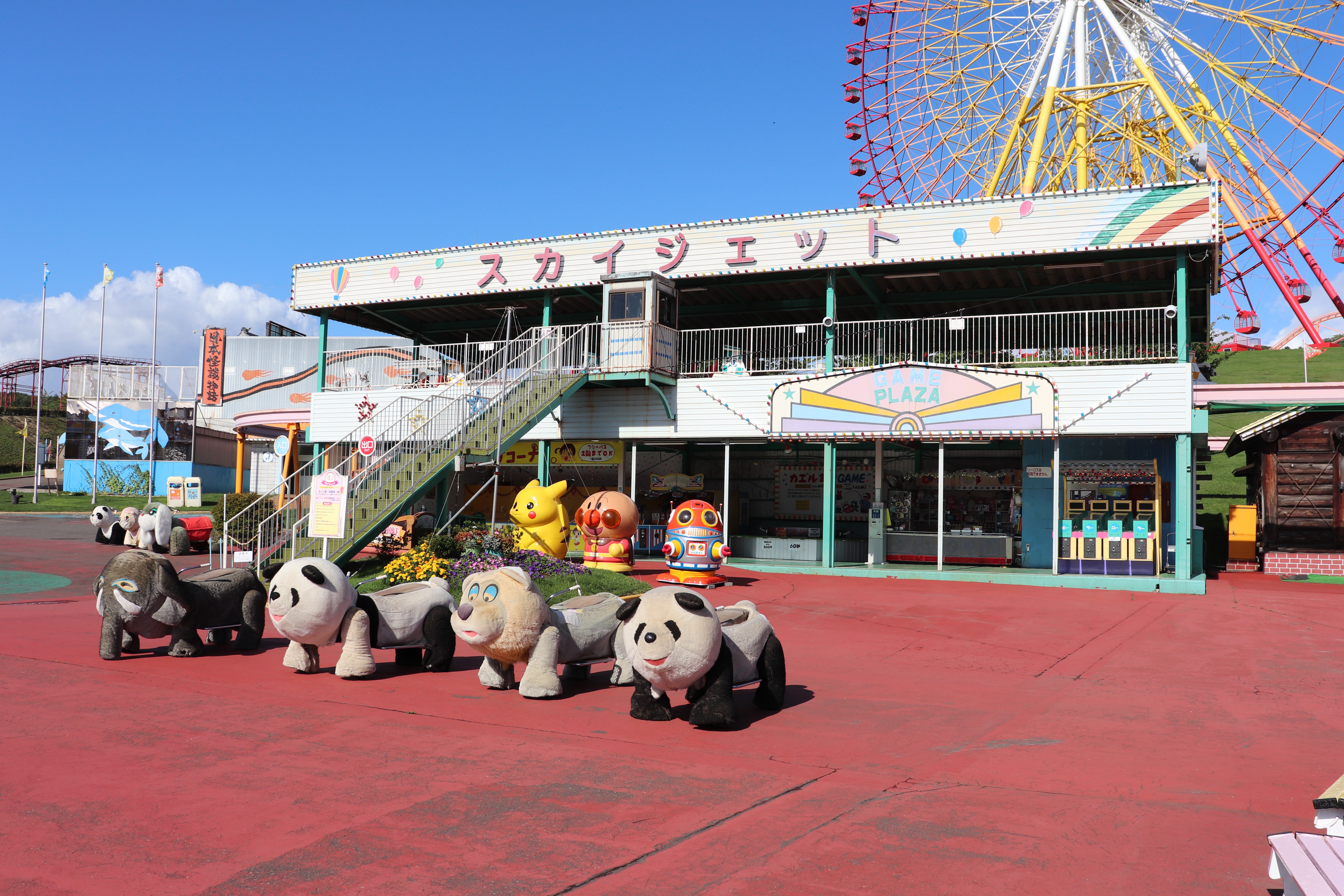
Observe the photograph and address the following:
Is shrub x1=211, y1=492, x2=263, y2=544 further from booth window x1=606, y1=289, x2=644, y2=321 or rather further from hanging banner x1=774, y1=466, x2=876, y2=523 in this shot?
hanging banner x1=774, y1=466, x2=876, y2=523

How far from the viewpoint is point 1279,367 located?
42.2 m

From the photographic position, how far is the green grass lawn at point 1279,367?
3916cm

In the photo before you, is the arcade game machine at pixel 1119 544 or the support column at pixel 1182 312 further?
the arcade game machine at pixel 1119 544

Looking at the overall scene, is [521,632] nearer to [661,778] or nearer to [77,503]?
[661,778]

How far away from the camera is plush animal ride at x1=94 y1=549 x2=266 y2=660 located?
33.1 ft

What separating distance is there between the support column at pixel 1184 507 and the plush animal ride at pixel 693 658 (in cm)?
1262

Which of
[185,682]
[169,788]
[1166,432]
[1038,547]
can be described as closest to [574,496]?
[1038,547]

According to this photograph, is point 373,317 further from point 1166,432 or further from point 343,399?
point 1166,432

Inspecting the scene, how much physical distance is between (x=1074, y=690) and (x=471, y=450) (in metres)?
11.6

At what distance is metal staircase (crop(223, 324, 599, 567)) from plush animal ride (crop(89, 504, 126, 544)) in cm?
394

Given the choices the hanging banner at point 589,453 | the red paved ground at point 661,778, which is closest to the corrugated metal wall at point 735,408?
the hanging banner at point 589,453

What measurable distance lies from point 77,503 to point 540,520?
30736 millimetres

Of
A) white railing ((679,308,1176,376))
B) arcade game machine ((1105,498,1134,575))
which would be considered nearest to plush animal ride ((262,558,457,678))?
white railing ((679,308,1176,376))

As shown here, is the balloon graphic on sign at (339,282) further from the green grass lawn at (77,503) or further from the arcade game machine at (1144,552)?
the arcade game machine at (1144,552)
